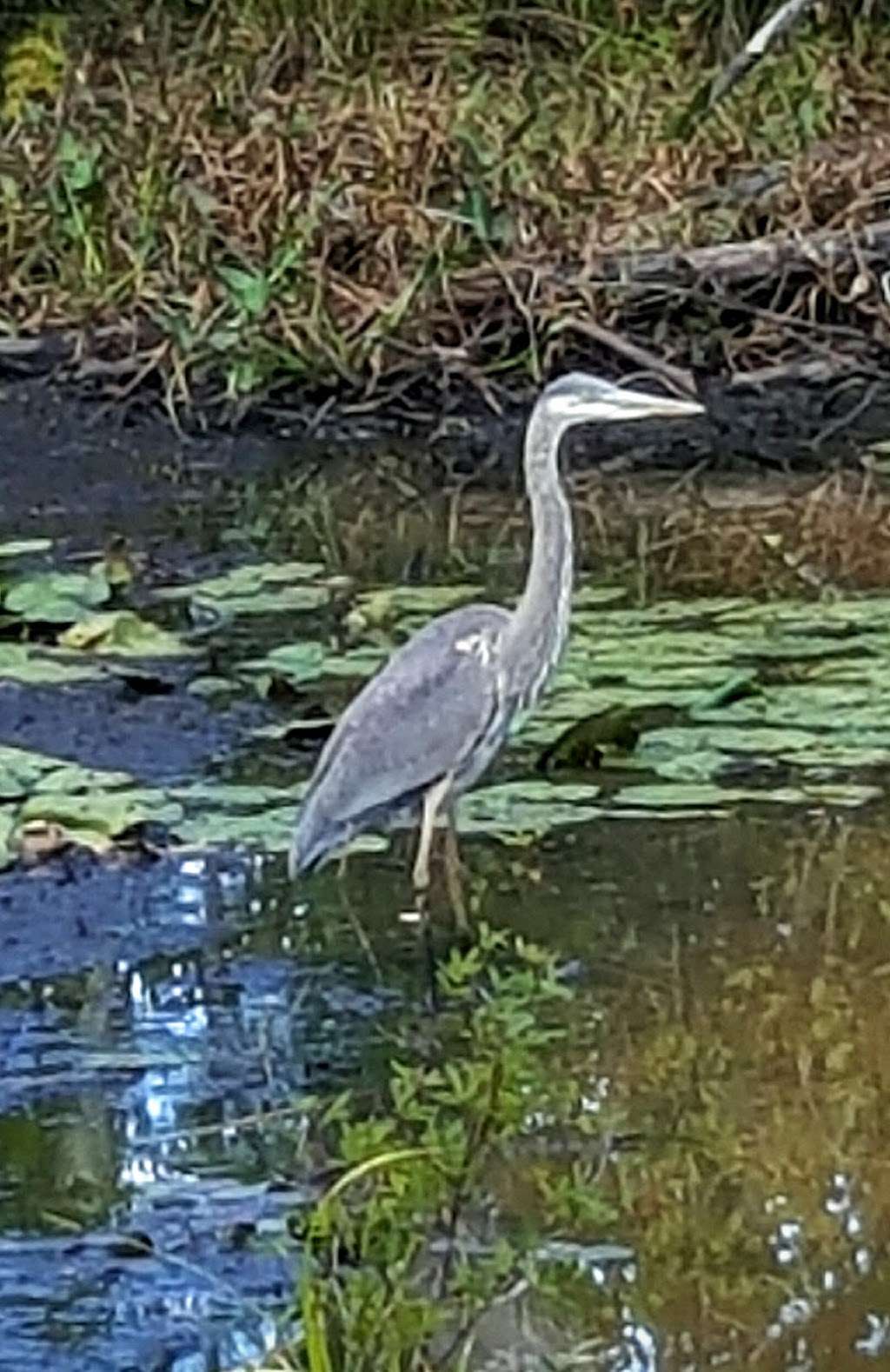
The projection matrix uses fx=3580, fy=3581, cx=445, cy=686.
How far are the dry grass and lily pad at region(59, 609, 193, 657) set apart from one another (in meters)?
3.36

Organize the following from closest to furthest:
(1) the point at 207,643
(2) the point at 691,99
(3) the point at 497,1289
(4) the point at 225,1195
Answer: (3) the point at 497,1289
(4) the point at 225,1195
(1) the point at 207,643
(2) the point at 691,99

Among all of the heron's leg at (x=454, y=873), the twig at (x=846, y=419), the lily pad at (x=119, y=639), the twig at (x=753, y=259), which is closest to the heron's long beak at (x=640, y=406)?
the heron's leg at (x=454, y=873)

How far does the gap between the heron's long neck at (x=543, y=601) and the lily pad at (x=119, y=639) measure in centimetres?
165

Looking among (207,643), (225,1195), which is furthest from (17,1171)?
(207,643)

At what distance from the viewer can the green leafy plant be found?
11.5ft

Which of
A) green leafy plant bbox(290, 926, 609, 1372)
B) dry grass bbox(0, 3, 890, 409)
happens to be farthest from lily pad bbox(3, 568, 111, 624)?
green leafy plant bbox(290, 926, 609, 1372)

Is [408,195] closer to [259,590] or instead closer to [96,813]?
[259,590]

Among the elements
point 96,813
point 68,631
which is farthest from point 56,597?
point 96,813

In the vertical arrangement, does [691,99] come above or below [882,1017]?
above

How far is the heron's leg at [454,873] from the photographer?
19.1 feet

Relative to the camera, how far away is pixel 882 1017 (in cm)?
528

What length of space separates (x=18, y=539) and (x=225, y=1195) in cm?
529

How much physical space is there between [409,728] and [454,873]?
9.9 inches

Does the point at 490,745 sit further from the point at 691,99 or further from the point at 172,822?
the point at 691,99
